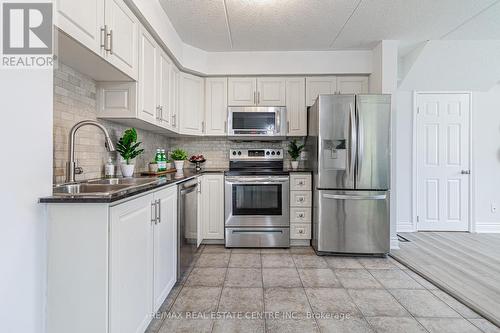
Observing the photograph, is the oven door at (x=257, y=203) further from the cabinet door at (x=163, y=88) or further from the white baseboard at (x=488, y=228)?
the white baseboard at (x=488, y=228)

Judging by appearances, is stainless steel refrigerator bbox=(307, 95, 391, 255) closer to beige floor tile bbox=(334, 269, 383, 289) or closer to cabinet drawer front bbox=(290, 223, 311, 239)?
cabinet drawer front bbox=(290, 223, 311, 239)

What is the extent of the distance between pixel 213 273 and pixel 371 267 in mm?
1580

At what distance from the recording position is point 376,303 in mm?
1900

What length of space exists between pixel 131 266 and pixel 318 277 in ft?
5.55

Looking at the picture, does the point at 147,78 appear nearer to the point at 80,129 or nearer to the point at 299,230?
the point at 80,129

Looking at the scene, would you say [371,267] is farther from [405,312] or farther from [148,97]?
[148,97]

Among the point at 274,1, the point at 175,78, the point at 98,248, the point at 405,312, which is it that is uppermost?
the point at 274,1

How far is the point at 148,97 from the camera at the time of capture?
7.43 feet

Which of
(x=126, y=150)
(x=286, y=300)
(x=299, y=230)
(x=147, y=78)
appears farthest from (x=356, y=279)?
(x=147, y=78)

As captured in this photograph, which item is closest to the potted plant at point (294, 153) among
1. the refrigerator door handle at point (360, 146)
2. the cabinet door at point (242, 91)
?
the cabinet door at point (242, 91)

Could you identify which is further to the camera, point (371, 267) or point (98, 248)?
point (371, 267)

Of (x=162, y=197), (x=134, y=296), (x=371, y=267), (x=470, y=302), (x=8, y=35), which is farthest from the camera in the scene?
(x=371, y=267)

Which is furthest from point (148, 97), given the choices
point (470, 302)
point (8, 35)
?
point (470, 302)

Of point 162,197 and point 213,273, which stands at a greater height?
point 162,197
